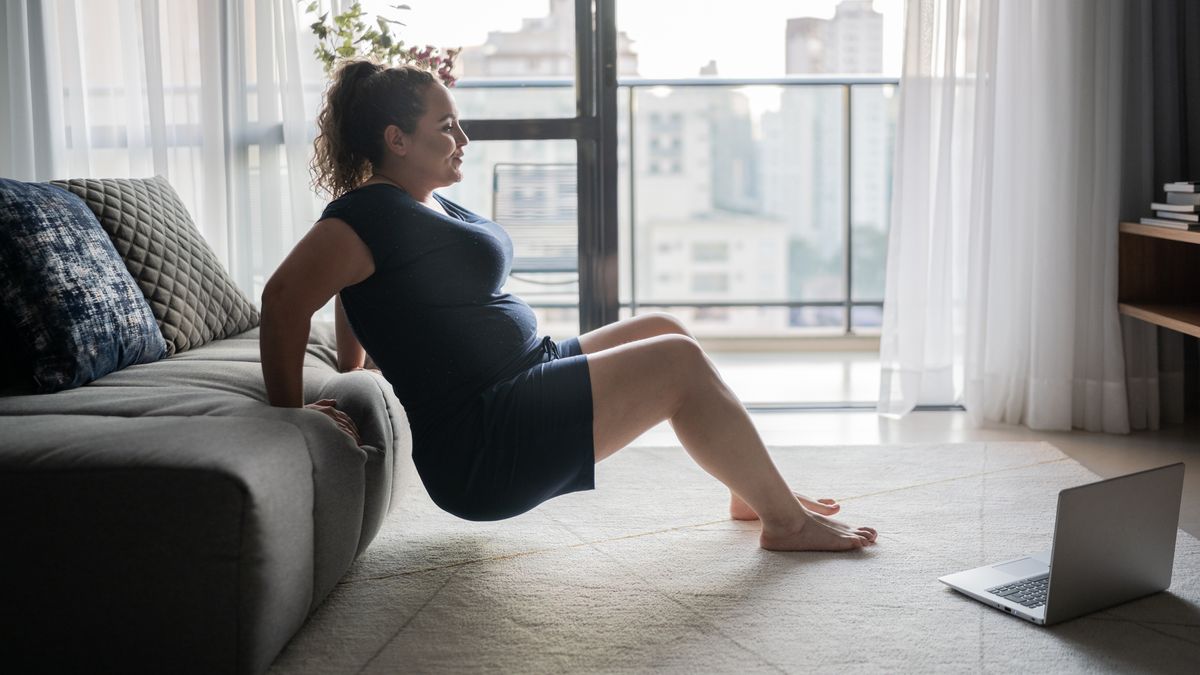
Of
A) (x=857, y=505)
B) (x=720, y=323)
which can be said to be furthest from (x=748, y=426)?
(x=720, y=323)

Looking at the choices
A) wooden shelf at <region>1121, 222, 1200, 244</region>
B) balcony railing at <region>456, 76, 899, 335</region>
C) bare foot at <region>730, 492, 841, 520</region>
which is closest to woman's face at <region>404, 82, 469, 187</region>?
bare foot at <region>730, 492, 841, 520</region>

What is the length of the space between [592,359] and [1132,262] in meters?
1.99

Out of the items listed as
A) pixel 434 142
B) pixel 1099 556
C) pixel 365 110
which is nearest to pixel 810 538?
pixel 1099 556

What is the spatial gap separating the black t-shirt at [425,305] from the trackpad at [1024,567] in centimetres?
96

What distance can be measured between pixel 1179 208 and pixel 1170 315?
11.1 inches

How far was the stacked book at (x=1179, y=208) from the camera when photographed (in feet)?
9.63

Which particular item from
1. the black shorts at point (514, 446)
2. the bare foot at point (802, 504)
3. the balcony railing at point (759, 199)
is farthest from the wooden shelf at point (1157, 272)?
the black shorts at point (514, 446)

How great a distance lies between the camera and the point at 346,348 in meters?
2.38

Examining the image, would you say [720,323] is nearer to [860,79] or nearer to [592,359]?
[860,79]

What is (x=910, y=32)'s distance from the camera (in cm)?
329

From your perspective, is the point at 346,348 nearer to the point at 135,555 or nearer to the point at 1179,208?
the point at 135,555

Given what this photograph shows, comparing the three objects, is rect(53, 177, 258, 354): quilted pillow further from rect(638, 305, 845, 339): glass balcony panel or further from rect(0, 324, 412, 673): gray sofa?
rect(638, 305, 845, 339): glass balcony panel

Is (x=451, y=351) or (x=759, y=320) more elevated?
(x=451, y=351)

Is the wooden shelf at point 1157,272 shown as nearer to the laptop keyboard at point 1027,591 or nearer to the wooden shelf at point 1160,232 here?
the wooden shelf at point 1160,232
